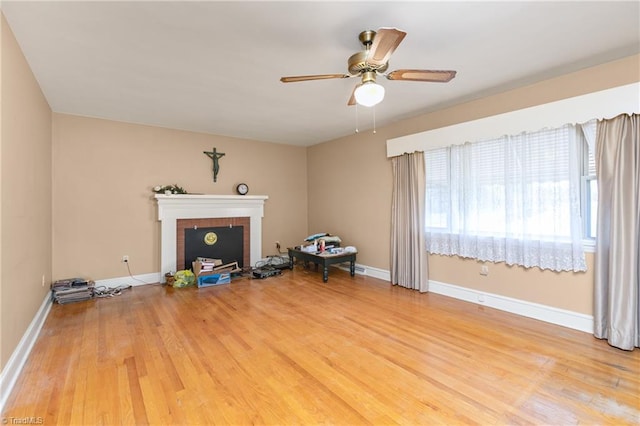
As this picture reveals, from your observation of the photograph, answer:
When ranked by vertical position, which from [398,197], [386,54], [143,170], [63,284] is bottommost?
[63,284]

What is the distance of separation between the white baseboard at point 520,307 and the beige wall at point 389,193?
5 centimetres

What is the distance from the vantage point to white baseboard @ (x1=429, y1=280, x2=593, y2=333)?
292cm

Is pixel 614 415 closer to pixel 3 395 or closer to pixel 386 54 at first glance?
pixel 386 54

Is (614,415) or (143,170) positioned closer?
(614,415)

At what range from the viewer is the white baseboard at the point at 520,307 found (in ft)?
9.59

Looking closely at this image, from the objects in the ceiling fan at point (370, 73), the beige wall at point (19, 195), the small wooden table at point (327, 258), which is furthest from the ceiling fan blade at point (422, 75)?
the small wooden table at point (327, 258)

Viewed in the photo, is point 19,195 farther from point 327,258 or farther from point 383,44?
point 327,258

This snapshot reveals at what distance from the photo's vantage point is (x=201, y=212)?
515cm

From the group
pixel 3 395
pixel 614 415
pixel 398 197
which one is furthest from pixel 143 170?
pixel 614 415

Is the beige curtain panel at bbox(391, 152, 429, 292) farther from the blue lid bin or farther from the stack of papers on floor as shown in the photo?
the stack of papers on floor

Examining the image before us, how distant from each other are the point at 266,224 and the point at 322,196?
1322mm

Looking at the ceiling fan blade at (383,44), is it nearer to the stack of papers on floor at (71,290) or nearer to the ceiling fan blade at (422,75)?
the ceiling fan blade at (422,75)

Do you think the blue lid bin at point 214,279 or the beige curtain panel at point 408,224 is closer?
the beige curtain panel at point 408,224

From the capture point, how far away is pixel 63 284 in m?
3.94
